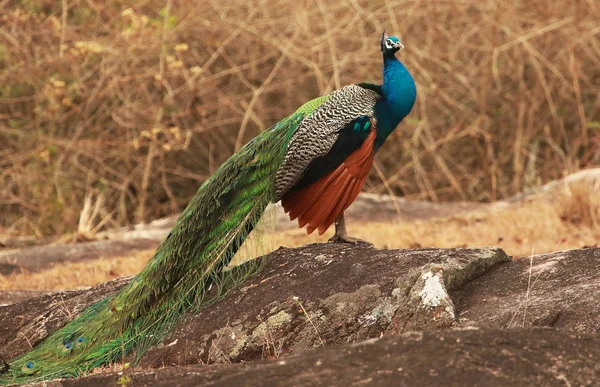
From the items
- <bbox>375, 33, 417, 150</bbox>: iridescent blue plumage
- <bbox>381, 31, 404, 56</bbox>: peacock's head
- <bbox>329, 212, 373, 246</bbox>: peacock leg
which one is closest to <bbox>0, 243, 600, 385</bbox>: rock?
<bbox>329, 212, 373, 246</bbox>: peacock leg

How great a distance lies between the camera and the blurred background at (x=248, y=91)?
11289mm

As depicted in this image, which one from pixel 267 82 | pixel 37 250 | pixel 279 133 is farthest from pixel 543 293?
pixel 267 82

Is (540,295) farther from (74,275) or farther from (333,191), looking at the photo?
(74,275)

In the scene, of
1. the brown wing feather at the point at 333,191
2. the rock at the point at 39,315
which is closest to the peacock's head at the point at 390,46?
the brown wing feather at the point at 333,191

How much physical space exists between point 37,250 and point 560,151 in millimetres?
6247

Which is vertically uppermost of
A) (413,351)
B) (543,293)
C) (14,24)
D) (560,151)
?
(14,24)

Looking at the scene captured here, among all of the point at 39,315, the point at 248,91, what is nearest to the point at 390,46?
the point at 39,315

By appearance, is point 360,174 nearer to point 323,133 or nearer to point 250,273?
point 323,133

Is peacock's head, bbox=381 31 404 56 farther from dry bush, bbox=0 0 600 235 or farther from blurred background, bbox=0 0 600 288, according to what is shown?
dry bush, bbox=0 0 600 235

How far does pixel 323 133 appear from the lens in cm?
534

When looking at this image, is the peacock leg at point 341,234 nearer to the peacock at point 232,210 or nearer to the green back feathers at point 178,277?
the peacock at point 232,210

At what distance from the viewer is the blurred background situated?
37.0 ft

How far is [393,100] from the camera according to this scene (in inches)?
223

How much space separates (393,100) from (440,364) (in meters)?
2.67
